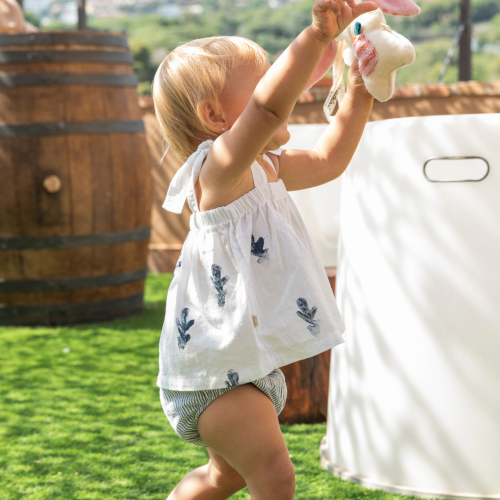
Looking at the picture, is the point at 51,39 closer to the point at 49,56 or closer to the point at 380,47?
the point at 49,56

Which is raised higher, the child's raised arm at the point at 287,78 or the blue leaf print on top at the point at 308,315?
the child's raised arm at the point at 287,78

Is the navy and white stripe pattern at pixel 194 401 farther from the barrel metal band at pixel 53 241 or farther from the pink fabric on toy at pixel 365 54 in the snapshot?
the barrel metal band at pixel 53 241

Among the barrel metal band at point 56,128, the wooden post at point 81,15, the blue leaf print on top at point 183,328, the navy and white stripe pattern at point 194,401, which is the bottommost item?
the navy and white stripe pattern at point 194,401

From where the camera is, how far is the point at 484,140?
1.46m

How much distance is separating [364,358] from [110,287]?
236 cm

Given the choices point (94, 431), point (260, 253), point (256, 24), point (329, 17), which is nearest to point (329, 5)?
point (329, 17)

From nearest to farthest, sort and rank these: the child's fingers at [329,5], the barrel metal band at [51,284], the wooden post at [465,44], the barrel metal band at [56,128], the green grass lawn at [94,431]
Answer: the child's fingers at [329,5], the green grass lawn at [94,431], the barrel metal band at [56,128], the barrel metal band at [51,284], the wooden post at [465,44]

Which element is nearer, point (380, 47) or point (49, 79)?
point (380, 47)

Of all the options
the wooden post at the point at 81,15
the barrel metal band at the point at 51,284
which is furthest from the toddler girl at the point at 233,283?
the wooden post at the point at 81,15

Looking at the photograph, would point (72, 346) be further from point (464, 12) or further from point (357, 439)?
point (464, 12)

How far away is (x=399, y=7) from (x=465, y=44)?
6.73 metres

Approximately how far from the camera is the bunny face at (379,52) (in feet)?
3.49

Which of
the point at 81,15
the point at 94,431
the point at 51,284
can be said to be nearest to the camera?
the point at 94,431

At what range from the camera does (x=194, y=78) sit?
1.14m
